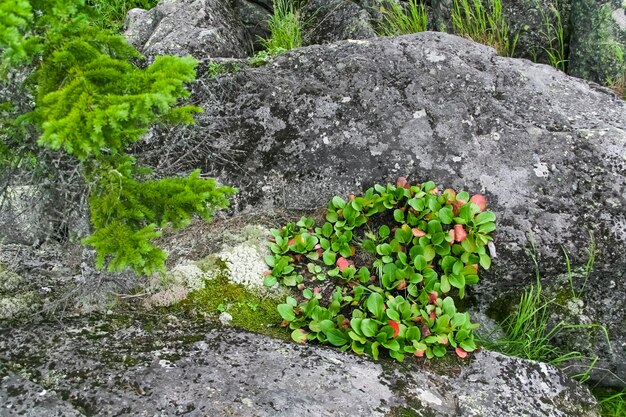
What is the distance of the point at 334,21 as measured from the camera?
532 cm

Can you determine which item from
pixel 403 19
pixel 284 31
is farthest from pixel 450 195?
pixel 284 31

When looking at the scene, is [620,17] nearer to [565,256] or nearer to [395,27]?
[395,27]

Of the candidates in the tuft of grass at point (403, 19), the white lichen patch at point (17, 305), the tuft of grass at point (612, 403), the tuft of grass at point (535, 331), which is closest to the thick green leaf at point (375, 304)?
the tuft of grass at point (535, 331)

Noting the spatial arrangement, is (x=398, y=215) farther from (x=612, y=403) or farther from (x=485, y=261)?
(x=612, y=403)

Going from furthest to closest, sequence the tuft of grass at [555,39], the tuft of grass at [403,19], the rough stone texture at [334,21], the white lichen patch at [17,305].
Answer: the rough stone texture at [334,21], the tuft of grass at [403,19], the tuft of grass at [555,39], the white lichen patch at [17,305]

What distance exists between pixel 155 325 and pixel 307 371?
0.87m

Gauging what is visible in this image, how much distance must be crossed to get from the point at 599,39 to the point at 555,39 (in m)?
0.38

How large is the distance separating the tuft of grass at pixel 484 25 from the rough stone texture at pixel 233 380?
3067mm

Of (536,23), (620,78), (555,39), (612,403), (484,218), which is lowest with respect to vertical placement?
(612,403)

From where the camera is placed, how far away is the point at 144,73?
6.81 ft

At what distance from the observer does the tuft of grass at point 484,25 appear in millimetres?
4859

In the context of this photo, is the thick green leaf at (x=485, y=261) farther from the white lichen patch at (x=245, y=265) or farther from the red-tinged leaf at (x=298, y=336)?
the white lichen patch at (x=245, y=265)

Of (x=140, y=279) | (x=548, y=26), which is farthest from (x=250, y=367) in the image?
(x=548, y=26)

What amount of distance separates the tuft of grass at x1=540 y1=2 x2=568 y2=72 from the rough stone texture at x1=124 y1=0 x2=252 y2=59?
2.79 meters
